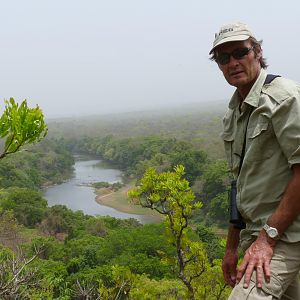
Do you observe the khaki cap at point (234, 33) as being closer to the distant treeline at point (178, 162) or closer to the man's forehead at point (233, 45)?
the man's forehead at point (233, 45)

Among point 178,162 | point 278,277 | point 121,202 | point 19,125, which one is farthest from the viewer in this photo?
point 178,162

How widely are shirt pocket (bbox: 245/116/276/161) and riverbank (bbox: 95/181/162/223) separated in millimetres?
32786

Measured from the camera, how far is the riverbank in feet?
122

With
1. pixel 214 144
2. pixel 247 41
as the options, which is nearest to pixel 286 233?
pixel 247 41

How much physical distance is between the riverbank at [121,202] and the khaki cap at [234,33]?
3279 centimetres

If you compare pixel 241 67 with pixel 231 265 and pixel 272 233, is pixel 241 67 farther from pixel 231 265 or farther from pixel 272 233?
pixel 231 265

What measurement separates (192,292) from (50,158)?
56625 millimetres

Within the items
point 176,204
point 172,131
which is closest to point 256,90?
point 176,204

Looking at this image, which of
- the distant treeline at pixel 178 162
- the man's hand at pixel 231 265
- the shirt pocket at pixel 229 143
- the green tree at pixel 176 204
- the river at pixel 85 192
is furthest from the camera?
the river at pixel 85 192

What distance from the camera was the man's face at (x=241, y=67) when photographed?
1.80 m

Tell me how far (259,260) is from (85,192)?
4856cm

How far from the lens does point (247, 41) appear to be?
1.80 m

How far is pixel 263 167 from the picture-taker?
1704 mm

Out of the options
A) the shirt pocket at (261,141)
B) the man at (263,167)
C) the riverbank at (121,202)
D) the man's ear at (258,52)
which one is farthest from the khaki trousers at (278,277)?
the riverbank at (121,202)
